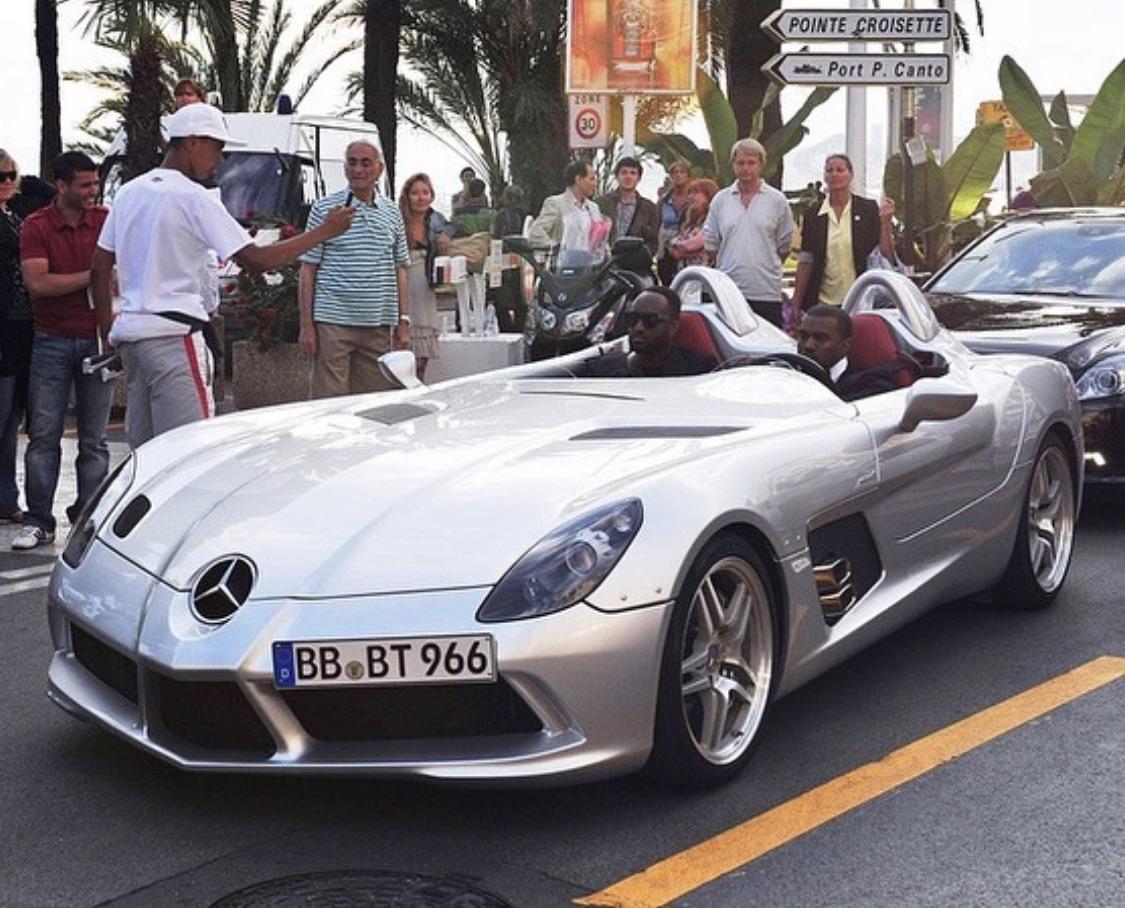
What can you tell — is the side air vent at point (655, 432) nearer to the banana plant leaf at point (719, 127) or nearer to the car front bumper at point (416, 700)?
the car front bumper at point (416, 700)

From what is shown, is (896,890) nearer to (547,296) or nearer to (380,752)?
(380,752)

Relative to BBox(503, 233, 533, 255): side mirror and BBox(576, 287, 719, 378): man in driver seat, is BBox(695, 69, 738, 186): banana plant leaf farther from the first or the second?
BBox(576, 287, 719, 378): man in driver seat

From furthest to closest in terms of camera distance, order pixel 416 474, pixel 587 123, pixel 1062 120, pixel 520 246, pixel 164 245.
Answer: pixel 587 123, pixel 1062 120, pixel 520 246, pixel 164 245, pixel 416 474

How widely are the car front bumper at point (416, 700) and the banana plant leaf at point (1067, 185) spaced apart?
1489cm

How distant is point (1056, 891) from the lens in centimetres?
399

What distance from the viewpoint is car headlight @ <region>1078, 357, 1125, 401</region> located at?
8.52m

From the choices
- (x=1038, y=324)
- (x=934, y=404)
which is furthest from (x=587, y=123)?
(x=934, y=404)

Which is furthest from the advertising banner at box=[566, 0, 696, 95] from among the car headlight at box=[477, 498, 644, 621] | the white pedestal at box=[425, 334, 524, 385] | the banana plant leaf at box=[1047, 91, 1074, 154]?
the car headlight at box=[477, 498, 644, 621]

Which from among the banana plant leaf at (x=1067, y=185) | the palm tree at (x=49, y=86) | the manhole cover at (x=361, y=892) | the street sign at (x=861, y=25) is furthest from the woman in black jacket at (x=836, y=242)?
the palm tree at (x=49, y=86)

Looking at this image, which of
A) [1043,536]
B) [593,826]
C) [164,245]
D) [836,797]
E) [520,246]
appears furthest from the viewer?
[520,246]

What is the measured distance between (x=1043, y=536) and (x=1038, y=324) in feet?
8.74

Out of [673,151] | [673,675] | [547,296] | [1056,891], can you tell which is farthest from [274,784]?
[673,151]

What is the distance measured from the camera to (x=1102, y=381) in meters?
8.55

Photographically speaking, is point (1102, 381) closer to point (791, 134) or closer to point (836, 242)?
point (836, 242)
